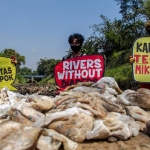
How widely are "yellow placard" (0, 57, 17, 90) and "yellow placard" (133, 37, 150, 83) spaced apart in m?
2.00

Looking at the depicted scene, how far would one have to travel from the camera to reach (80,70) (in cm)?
417

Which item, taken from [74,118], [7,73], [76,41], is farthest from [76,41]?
[74,118]

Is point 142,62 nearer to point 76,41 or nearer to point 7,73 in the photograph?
point 76,41

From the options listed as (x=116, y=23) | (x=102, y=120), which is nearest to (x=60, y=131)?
(x=102, y=120)

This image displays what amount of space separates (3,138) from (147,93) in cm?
176

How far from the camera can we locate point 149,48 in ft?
12.8

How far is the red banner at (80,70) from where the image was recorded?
408 cm

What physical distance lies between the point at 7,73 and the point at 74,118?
2.37 meters

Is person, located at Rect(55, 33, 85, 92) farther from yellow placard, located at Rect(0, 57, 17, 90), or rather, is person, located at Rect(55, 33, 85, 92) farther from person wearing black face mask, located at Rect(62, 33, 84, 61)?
yellow placard, located at Rect(0, 57, 17, 90)

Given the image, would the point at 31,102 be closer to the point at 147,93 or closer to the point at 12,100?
the point at 12,100

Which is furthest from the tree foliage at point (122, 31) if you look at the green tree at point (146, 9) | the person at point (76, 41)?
the person at point (76, 41)

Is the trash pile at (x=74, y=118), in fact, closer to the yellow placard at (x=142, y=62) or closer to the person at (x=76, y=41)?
the yellow placard at (x=142, y=62)

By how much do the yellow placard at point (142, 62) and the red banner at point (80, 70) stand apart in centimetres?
50

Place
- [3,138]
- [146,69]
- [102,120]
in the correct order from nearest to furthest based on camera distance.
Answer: [3,138]
[102,120]
[146,69]
